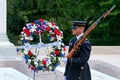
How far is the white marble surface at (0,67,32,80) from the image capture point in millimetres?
9617

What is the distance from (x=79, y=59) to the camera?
15.6 ft

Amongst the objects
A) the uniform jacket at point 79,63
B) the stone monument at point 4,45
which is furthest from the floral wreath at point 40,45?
the stone monument at point 4,45

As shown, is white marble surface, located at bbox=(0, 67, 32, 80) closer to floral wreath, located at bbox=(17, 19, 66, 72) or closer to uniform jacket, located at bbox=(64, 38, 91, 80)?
floral wreath, located at bbox=(17, 19, 66, 72)

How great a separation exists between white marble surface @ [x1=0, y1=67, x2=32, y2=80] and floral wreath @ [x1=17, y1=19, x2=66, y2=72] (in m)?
1.85

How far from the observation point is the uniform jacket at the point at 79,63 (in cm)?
477

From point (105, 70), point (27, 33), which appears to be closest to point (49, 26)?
point (27, 33)

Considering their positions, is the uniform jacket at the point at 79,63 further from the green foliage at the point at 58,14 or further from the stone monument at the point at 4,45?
the green foliage at the point at 58,14

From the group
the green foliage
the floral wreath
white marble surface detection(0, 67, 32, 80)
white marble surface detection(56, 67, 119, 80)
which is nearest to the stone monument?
white marble surface detection(0, 67, 32, 80)

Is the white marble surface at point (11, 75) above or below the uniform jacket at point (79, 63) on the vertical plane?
below

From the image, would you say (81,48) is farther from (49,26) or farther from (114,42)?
(114,42)

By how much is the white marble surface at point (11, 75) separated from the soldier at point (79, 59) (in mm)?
4356

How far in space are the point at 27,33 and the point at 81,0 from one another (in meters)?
21.6

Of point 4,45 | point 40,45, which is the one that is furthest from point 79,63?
point 4,45

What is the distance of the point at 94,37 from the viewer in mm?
29500
